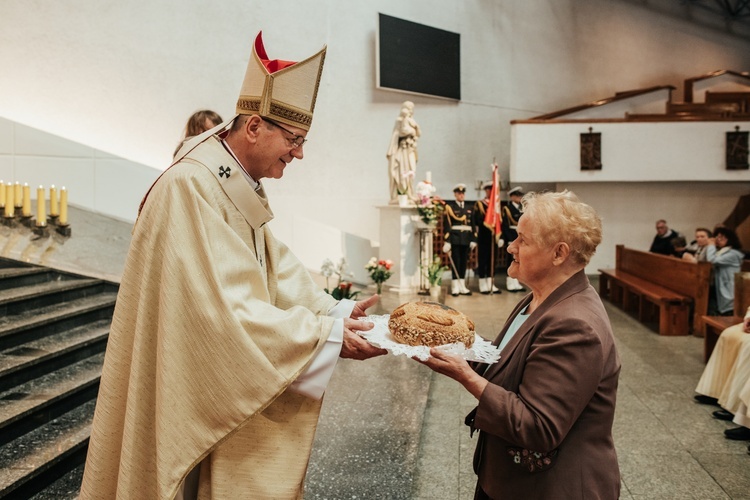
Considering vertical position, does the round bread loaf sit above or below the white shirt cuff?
above

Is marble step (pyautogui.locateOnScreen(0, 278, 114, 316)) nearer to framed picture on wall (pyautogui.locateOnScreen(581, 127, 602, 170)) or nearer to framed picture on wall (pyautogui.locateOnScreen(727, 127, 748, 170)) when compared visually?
framed picture on wall (pyautogui.locateOnScreen(581, 127, 602, 170))

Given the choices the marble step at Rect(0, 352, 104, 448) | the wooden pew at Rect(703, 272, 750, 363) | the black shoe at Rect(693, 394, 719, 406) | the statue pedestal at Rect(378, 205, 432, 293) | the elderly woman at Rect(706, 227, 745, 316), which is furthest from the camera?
the statue pedestal at Rect(378, 205, 432, 293)

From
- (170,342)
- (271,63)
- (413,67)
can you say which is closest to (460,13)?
(413,67)

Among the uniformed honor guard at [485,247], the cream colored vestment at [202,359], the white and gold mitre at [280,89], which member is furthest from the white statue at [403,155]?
the cream colored vestment at [202,359]

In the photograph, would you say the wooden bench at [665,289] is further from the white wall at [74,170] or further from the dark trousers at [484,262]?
the white wall at [74,170]

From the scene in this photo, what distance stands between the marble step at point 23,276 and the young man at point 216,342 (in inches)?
119

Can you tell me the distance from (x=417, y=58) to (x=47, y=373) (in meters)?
8.49

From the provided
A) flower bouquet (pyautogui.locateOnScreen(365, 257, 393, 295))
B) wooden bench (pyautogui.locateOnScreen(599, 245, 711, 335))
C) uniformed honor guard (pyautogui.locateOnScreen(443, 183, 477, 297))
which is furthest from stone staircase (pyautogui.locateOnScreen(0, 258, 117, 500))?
wooden bench (pyautogui.locateOnScreen(599, 245, 711, 335))

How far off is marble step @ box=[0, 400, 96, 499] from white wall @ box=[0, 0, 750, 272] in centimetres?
580

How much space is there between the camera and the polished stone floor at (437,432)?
289cm

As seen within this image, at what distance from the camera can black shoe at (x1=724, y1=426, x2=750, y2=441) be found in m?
3.71

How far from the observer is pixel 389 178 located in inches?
336

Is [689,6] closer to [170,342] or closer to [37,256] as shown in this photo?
[37,256]

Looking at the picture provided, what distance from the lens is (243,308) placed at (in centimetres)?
154
